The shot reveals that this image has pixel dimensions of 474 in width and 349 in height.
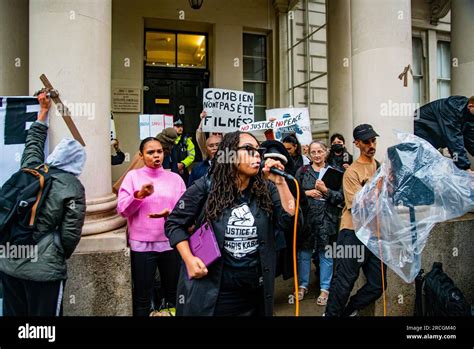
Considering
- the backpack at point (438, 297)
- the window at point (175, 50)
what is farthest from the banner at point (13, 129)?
the window at point (175, 50)

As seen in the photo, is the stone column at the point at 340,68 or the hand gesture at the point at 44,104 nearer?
the hand gesture at the point at 44,104

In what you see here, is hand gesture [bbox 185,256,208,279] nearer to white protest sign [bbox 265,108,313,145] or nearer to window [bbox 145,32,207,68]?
white protest sign [bbox 265,108,313,145]

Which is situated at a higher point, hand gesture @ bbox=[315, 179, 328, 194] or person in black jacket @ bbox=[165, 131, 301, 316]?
hand gesture @ bbox=[315, 179, 328, 194]

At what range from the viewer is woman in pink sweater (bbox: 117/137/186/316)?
138 inches

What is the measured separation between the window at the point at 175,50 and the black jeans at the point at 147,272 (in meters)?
6.42

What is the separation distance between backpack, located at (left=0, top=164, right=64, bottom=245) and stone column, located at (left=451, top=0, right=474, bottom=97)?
640 cm

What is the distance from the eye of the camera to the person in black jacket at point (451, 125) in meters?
4.55

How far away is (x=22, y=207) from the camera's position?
253cm

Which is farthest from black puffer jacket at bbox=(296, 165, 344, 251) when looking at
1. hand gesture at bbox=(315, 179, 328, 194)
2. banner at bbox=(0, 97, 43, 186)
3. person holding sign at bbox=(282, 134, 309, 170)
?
banner at bbox=(0, 97, 43, 186)

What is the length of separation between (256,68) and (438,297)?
Answer: 7742 millimetres

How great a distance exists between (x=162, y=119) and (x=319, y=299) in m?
3.92

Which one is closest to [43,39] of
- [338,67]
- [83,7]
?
[83,7]

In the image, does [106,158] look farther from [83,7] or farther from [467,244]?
[467,244]

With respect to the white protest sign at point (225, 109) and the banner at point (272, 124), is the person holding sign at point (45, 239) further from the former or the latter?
the banner at point (272, 124)
